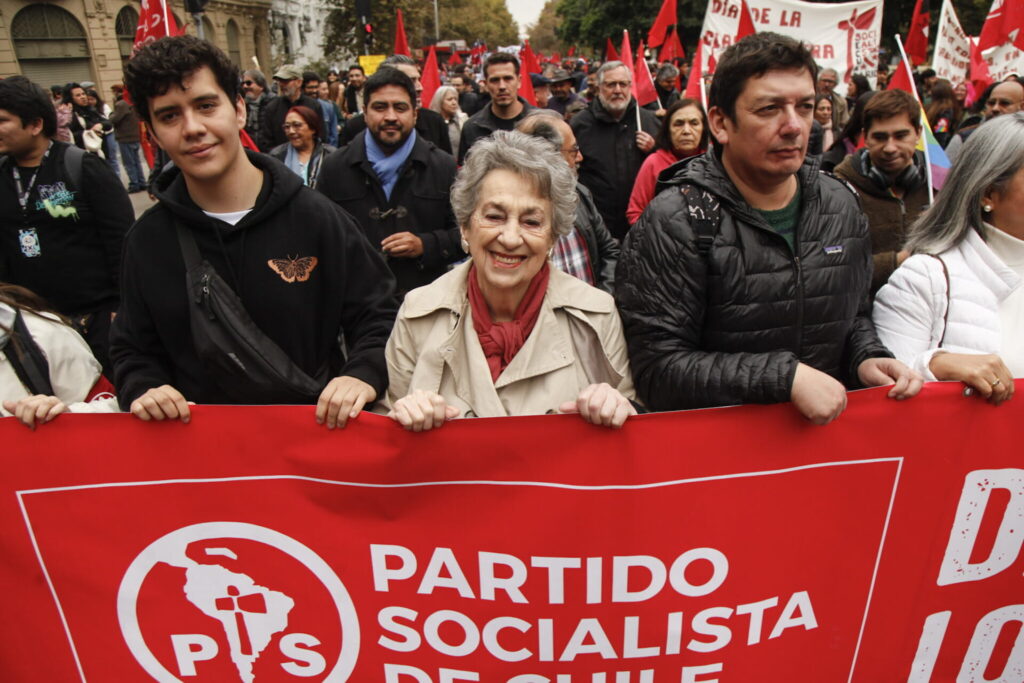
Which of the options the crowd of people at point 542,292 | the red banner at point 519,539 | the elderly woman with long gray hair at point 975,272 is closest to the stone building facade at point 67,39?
the crowd of people at point 542,292

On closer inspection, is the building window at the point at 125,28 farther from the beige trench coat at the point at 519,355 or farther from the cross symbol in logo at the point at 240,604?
the cross symbol in logo at the point at 240,604

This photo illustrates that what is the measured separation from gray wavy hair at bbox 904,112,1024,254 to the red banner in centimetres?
56

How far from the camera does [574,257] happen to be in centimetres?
335

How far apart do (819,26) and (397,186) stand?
19.0ft

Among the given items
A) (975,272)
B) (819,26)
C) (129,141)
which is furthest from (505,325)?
(129,141)

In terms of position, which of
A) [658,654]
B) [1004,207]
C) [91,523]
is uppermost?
[1004,207]

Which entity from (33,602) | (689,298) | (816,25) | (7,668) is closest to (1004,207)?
(689,298)

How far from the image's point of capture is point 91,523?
6.95 feet

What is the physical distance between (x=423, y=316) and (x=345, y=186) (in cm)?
206

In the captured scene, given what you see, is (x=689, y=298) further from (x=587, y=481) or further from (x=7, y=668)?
(x=7, y=668)

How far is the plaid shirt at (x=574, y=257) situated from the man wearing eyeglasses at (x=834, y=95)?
20.9ft

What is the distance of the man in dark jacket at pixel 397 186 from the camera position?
13.1 feet

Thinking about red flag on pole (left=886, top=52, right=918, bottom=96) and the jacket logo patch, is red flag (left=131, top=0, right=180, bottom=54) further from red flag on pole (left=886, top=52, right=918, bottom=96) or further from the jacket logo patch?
red flag on pole (left=886, top=52, right=918, bottom=96)

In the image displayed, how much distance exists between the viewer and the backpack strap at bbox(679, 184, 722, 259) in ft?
6.59
